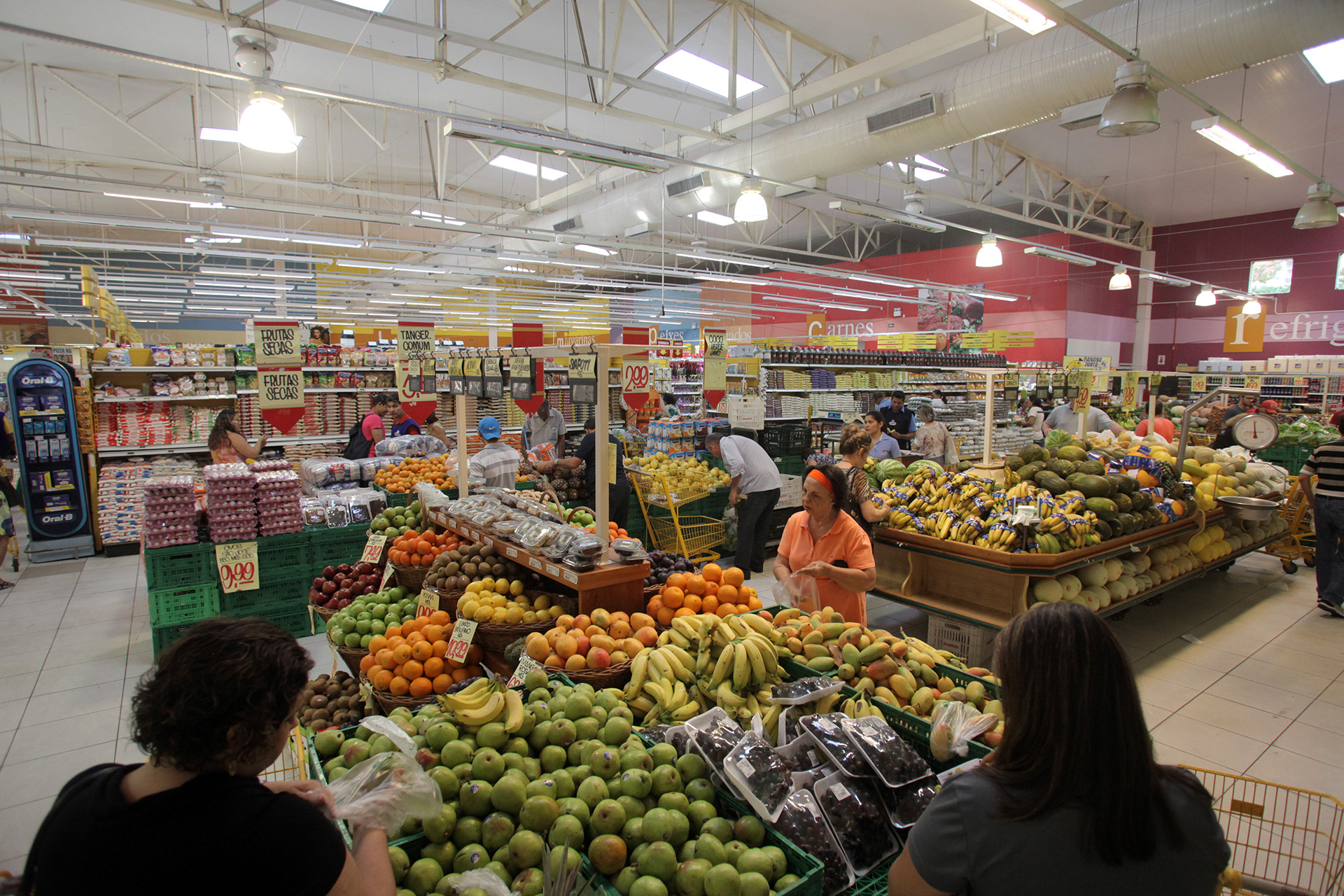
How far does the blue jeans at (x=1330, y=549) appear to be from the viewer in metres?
5.81

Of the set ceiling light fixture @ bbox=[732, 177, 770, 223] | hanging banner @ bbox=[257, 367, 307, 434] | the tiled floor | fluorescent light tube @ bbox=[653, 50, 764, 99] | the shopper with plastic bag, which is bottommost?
the tiled floor

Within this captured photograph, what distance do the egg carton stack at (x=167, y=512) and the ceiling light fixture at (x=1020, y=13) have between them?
19.5 feet

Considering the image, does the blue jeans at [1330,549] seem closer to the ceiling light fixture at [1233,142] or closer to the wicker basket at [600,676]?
the ceiling light fixture at [1233,142]

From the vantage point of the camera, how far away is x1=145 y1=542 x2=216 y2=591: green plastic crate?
467 centimetres

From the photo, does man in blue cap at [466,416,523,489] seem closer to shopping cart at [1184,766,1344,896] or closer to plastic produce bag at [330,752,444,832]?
plastic produce bag at [330,752,444,832]

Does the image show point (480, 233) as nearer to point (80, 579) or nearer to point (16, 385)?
point (16, 385)

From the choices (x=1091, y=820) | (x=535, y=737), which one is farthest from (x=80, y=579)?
(x=1091, y=820)

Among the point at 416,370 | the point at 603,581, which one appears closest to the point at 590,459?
the point at 416,370

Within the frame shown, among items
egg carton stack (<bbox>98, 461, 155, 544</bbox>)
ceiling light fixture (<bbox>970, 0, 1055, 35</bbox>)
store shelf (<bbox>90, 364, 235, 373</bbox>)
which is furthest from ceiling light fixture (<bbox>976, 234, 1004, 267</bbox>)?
egg carton stack (<bbox>98, 461, 155, 544</bbox>)

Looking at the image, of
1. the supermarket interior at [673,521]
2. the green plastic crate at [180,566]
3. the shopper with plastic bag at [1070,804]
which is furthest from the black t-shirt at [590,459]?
the shopper with plastic bag at [1070,804]

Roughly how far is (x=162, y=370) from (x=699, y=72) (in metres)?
7.50

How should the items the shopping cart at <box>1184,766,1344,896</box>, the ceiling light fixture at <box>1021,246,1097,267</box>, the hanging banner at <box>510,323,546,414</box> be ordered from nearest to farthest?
1. the shopping cart at <box>1184,766,1344,896</box>
2. the hanging banner at <box>510,323,546,414</box>
3. the ceiling light fixture at <box>1021,246,1097,267</box>

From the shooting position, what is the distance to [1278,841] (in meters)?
2.84

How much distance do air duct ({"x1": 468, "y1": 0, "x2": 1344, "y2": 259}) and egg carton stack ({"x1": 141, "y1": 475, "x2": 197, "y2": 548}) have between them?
6.62 metres
